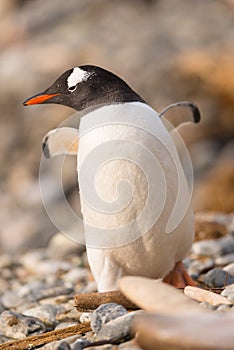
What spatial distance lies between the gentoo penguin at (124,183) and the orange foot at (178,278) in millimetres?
43

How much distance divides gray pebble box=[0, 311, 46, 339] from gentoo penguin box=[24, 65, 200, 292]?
0.25 m

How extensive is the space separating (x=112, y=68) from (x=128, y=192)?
511 cm

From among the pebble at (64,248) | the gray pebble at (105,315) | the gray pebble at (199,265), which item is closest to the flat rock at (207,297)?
the gray pebble at (105,315)

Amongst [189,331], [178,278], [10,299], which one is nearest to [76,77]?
[178,278]

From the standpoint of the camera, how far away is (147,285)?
1.29 m

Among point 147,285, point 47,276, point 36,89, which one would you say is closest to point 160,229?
point 147,285

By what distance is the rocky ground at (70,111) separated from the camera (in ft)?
9.70

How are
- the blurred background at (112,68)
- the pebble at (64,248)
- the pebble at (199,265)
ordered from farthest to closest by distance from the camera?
1. the blurred background at (112,68)
2. the pebble at (64,248)
3. the pebble at (199,265)

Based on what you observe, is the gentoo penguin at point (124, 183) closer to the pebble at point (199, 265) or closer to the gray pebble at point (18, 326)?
the gray pebble at point (18, 326)

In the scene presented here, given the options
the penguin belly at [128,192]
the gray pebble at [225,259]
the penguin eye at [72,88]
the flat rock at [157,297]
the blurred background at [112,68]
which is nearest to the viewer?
the flat rock at [157,297]

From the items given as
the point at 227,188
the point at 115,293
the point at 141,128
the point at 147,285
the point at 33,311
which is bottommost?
the point at 227,188

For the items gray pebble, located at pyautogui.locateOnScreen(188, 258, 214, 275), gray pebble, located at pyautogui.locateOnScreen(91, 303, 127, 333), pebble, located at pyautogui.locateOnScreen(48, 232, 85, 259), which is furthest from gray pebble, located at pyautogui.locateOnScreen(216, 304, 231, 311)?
pebble, located at pyautogui.locateOnScreen(48, 232, 85, 259)

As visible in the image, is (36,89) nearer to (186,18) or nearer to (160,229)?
(186,18)

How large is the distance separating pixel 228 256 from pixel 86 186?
1053 millimetres
